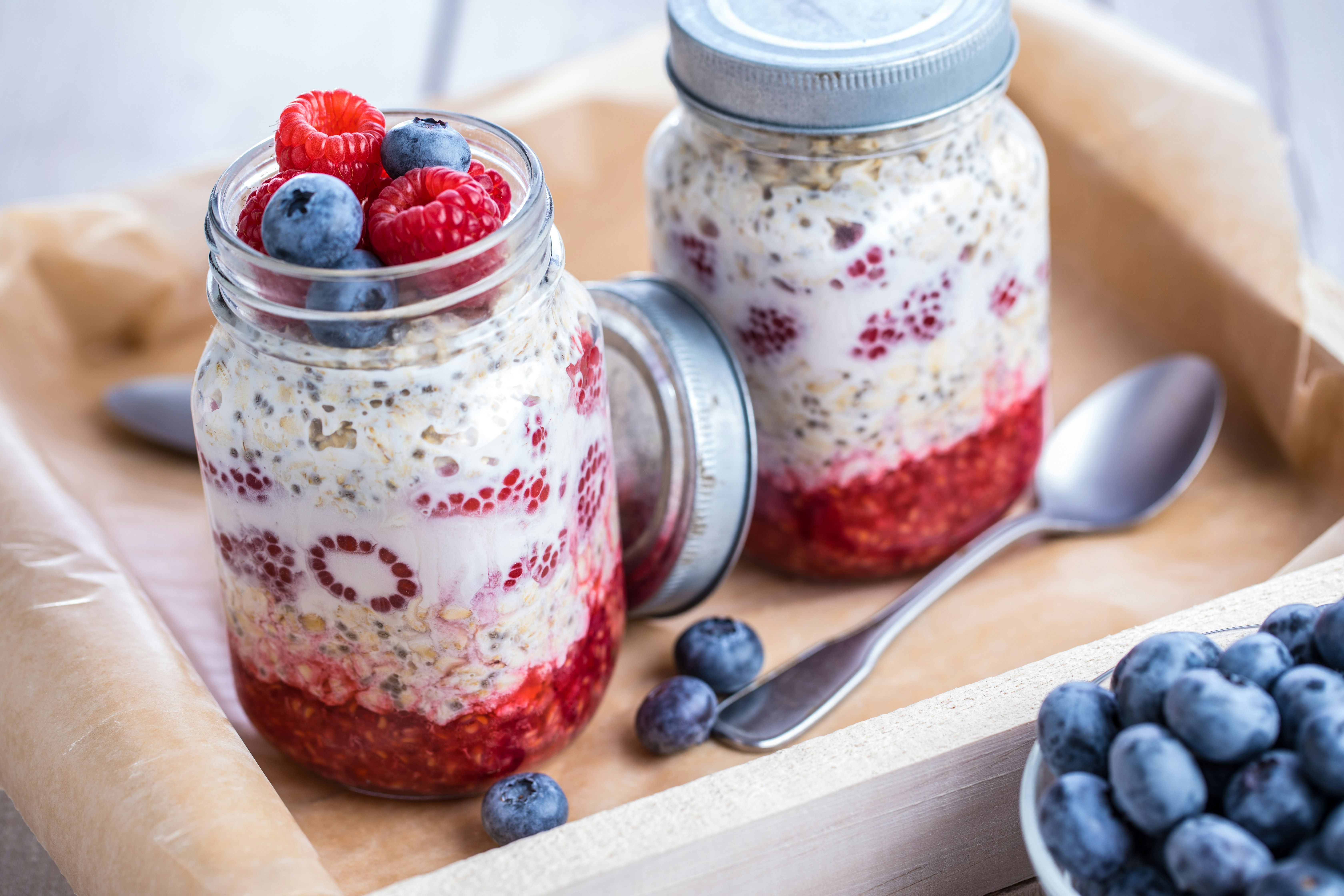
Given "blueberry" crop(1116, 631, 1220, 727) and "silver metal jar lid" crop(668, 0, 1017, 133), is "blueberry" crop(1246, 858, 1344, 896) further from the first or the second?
"silver metal jar lid" crop(668, 0, 1017, 133)

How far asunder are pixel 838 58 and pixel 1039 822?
529 millimetres

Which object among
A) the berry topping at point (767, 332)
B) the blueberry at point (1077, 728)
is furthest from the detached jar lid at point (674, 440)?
the blueberry at point (1077, 728)

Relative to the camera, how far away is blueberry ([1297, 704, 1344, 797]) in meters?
0.61

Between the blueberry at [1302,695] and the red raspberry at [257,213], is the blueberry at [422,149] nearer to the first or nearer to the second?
the red raspberry at [257,213]

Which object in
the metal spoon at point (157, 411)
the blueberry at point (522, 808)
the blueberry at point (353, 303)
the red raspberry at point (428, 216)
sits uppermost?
the red raspberry at point (428, 216)

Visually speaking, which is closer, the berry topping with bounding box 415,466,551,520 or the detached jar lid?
the berry topping with bounding box 415,466,551,520

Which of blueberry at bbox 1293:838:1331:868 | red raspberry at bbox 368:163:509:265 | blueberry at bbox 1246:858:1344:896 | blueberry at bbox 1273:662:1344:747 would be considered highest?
red raspberry at bbox 368:163:509:265

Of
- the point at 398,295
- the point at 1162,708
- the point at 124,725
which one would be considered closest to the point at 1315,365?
the point at 1162,708

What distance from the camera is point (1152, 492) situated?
1.21 m

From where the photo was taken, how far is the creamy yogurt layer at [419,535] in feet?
2.52

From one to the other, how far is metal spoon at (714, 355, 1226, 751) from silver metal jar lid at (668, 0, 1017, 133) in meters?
0.40

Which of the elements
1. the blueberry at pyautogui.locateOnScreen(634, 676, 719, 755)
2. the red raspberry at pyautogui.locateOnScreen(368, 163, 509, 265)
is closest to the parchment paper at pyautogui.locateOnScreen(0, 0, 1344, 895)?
the blueberry at pyautogui.locateOnScreen(634, 676, 719, 755)

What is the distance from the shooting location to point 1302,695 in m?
0.65

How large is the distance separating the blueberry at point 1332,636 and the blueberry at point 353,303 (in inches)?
21.3
